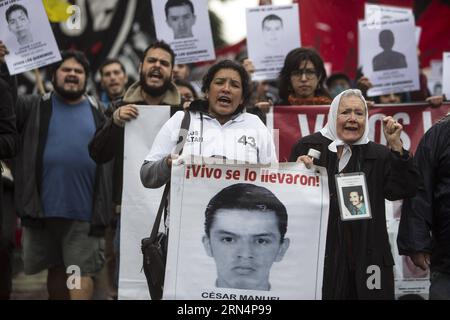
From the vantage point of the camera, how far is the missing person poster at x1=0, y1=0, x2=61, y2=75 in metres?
6.75

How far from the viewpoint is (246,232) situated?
506 cm

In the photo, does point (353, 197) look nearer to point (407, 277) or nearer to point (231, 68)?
point (231, 68)

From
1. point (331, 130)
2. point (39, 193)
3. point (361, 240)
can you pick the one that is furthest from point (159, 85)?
point (361, 240)

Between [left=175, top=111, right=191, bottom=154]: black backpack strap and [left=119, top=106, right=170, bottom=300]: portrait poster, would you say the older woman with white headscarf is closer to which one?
[left=175, top=111, right=191, bottom=154]: black backpack strap

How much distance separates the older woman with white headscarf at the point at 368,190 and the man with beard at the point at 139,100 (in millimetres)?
1685

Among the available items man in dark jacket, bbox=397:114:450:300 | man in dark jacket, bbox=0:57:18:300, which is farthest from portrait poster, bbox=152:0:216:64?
man in dark jacket, bbox=397:114:450:300

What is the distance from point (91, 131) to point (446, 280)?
10.3ft

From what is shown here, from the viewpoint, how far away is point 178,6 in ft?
24.0

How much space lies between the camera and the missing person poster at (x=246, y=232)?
16.6 ft

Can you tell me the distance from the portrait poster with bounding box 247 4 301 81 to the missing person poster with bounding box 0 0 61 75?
1740 mm

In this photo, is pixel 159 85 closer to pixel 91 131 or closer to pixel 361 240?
pixel 91 131

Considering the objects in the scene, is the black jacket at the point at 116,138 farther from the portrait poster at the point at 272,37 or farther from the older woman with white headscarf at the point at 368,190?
the older woman with white headscarf at the point at 368,190

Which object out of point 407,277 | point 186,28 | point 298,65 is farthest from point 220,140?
point 407,277

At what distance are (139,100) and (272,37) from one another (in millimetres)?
1565
